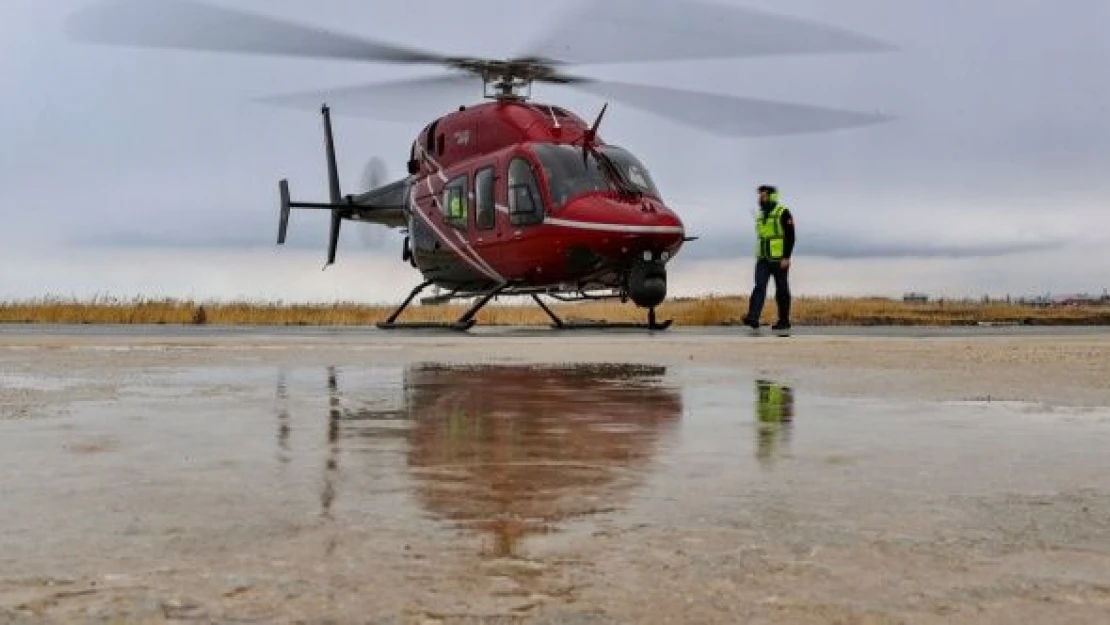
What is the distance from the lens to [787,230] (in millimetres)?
16859

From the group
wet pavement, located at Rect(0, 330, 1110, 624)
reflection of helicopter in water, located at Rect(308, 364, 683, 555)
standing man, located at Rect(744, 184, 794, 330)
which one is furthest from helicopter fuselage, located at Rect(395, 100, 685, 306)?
wet pavement, located at Rect(0, 330, 1110, 624)

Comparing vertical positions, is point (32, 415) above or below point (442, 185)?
below

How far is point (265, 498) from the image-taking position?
3.15m

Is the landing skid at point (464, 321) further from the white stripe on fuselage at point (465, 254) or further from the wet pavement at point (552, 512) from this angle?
the wet pavement at point (552, 512)

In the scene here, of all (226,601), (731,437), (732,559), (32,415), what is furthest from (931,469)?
(32,415)

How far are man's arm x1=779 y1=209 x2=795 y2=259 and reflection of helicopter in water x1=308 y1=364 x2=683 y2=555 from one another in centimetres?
943

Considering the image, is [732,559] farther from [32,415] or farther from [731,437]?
[32,415]

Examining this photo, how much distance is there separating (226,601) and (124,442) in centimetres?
252

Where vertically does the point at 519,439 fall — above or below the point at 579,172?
below

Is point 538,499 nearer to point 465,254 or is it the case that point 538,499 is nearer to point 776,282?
point 776,282

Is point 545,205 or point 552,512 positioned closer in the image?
point 552,512

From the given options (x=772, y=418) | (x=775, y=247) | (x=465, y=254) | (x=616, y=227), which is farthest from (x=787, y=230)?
(x=772, y=418)

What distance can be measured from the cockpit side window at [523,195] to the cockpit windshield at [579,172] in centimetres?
24

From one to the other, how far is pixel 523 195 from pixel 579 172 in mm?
865
